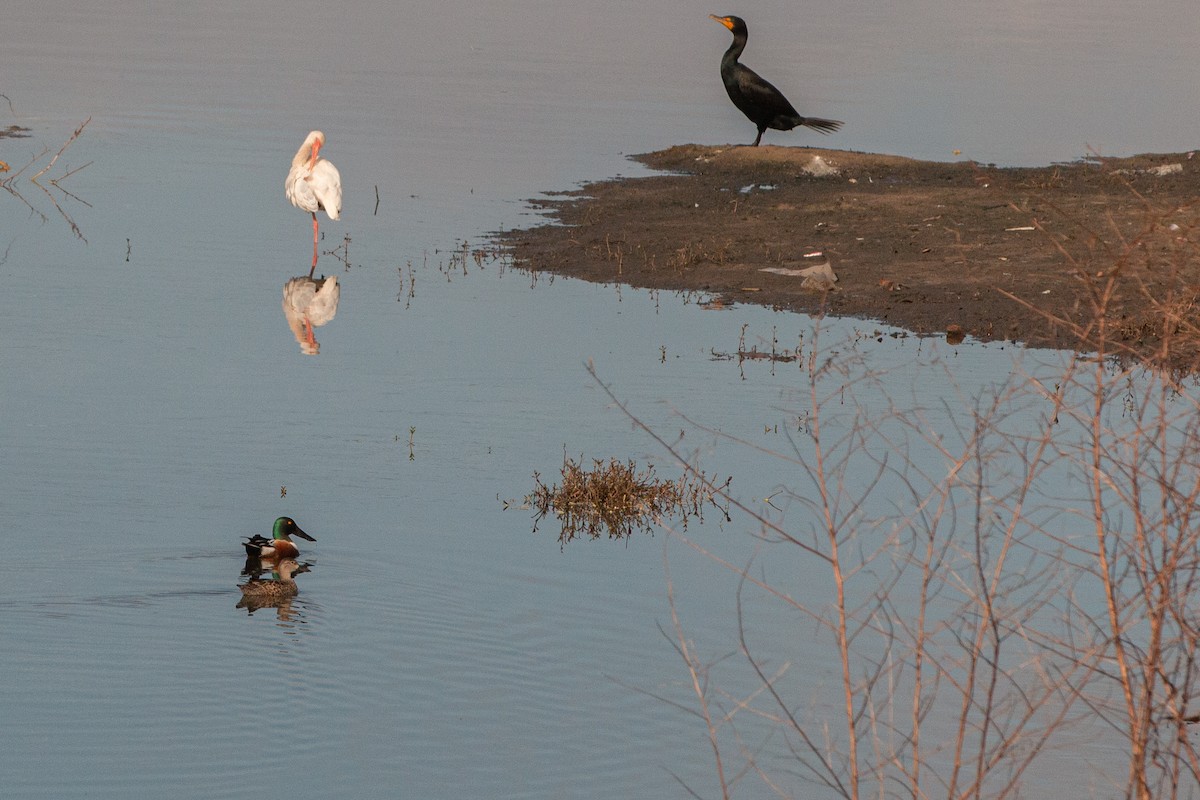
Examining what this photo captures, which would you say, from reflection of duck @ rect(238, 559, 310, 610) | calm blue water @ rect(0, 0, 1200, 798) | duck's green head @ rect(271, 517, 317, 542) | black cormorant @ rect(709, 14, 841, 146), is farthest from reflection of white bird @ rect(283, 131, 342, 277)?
reflection of duck @ rect(238, 559, 310, 610)

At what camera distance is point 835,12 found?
46.0 meters

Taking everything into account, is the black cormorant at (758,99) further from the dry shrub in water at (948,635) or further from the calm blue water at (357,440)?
the dry shrub in water at (948,635)

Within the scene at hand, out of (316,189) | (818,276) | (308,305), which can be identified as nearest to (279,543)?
(308,305)

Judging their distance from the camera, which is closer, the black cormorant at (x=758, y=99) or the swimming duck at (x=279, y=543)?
the swimming duck at (x=279, y=543)

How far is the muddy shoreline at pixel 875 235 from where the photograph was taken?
1495 centimetres

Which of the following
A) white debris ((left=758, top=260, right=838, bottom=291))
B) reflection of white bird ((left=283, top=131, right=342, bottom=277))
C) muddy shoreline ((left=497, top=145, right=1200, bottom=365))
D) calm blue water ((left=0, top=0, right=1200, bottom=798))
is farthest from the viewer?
reflection of white bird ((left=283, top=131, right=342, bottom=277))

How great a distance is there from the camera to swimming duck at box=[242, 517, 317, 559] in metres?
8.69

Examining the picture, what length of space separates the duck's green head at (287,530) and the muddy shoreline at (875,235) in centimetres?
596

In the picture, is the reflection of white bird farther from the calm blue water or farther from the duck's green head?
the duck's green head

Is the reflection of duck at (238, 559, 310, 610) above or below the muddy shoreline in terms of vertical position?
below

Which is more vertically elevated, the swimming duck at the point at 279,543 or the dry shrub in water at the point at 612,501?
the dry shrub in water at the point at 612,501

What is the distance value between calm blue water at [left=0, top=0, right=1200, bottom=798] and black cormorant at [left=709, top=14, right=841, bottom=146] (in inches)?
66.0

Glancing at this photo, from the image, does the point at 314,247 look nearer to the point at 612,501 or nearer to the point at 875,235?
the point at 875,235

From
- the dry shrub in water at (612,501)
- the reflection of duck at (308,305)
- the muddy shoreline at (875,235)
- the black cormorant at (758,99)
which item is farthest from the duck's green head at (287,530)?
the black cormorant at (758,99)
